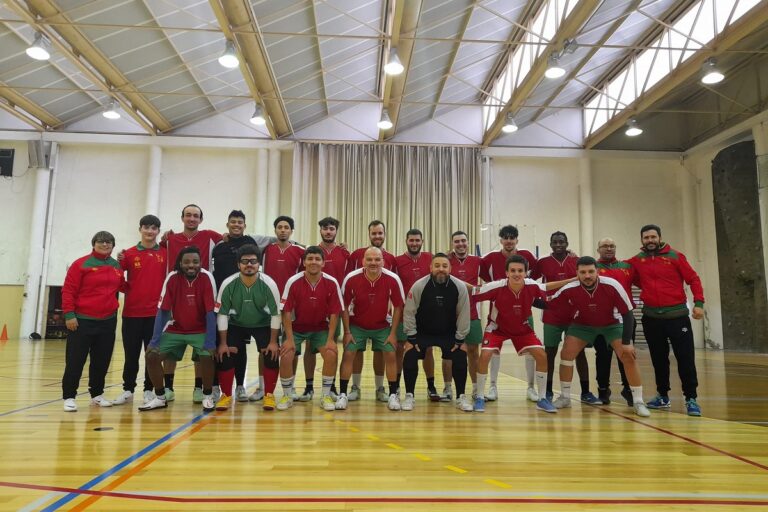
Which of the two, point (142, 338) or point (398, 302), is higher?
point (398, 302)

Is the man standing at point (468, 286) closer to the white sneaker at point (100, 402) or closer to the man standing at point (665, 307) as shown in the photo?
the man standing at point (665, 307)

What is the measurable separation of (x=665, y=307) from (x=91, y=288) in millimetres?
5458

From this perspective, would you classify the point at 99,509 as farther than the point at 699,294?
No

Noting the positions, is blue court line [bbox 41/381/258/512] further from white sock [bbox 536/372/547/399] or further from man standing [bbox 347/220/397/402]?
white sock [bbox 536/372/547/399]

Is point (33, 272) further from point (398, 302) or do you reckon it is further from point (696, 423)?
point (696, 423)

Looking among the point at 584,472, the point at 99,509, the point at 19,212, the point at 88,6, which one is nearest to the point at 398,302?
the point at 584,472

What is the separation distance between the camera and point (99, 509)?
2.12 metres

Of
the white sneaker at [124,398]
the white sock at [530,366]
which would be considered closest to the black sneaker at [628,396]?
the white sock at [530,366]

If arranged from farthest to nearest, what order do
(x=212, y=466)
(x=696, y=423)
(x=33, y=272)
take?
(x=33, y=272) < (x=696, y=423) < (x=212, y=466)

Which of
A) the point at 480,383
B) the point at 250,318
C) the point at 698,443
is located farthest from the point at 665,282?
the point at 250,318

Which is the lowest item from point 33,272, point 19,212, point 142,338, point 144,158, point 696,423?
point 696,423

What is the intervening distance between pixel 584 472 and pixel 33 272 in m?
17.5

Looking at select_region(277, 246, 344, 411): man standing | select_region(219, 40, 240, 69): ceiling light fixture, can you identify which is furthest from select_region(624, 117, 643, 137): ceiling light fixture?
select_region(277, 246, 344, 411): man standing

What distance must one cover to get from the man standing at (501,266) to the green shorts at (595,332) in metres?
0.51
